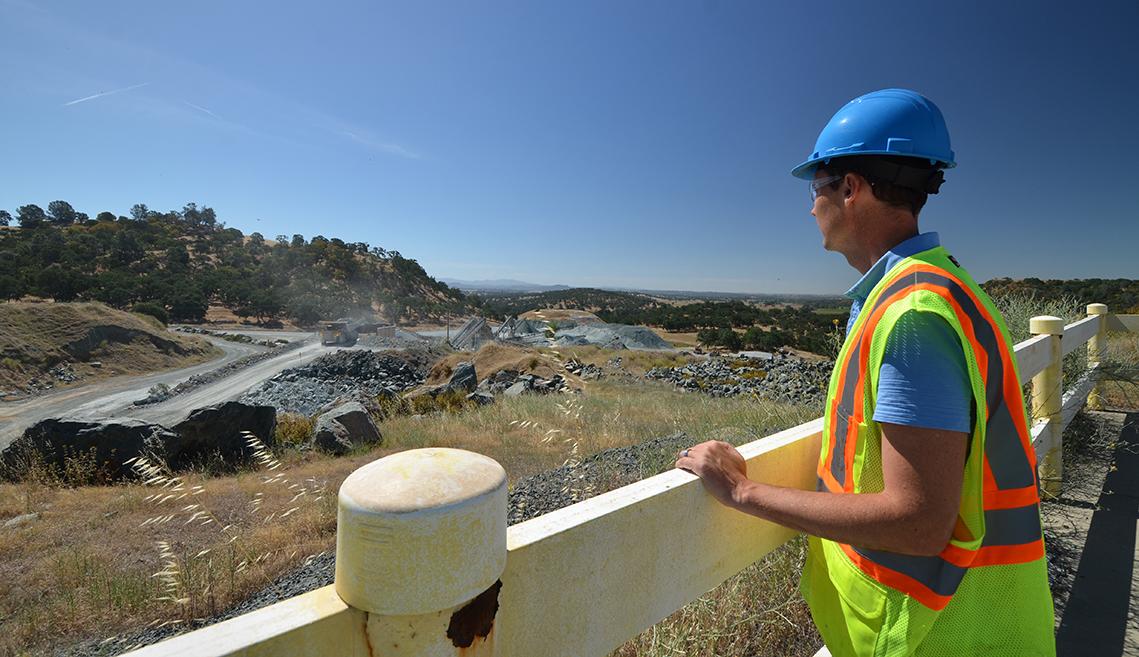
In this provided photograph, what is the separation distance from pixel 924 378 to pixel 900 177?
61 centimetres

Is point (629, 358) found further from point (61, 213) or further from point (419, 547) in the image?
point (61, 213)

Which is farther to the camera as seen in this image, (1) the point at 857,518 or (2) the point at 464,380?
(2) the point at 464,380

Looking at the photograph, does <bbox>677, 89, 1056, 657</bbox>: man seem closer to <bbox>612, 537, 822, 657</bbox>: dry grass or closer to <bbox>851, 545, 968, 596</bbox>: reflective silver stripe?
<bbox>851, 545, 968, 596</bbox>: reflective silver stripe

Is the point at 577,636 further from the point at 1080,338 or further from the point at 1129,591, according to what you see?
the point at 1080,338

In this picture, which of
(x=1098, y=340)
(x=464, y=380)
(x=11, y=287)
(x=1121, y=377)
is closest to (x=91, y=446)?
(x=464, y=380)

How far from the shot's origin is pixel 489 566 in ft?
2.77

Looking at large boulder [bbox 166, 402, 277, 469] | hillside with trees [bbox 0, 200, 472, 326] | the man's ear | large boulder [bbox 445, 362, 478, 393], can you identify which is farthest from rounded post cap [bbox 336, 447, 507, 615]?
hillside with trees [bbox 0, 200, 472, 326]

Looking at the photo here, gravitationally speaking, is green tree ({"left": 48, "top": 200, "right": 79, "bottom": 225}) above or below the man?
above

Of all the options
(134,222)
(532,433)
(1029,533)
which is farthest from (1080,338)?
(134,222)

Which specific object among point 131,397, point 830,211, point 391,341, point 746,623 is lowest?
point 131,397

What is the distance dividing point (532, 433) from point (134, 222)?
97.6 m

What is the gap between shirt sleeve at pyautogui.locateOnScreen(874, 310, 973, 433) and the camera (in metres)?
0.98

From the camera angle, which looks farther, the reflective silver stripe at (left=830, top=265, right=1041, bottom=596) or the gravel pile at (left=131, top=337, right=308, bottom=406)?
the gravel pile at (left=131, top=337, right=308, bottom=406)

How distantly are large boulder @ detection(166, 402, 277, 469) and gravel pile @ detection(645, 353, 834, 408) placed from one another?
1048 centimetres
